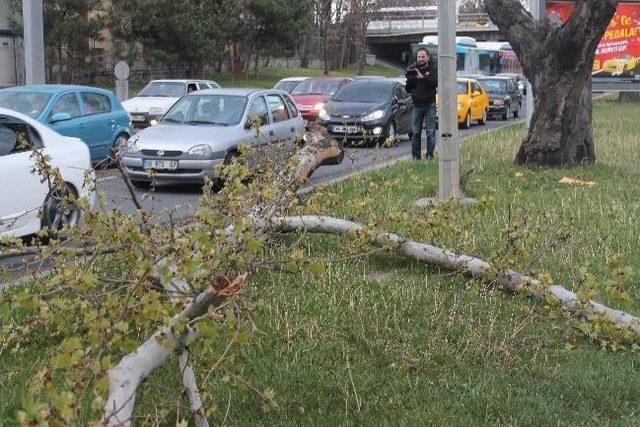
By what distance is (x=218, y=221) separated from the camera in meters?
4.81

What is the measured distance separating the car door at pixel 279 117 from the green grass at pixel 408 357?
7959 mm

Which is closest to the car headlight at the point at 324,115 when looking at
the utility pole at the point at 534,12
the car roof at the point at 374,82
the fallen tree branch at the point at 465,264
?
the car roof at the point at 374,82

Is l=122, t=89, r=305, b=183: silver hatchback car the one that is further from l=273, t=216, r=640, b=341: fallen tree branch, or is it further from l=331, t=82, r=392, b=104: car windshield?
l=331, t=82, r=392, b=104: car windshield

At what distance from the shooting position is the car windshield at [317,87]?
29984 mm

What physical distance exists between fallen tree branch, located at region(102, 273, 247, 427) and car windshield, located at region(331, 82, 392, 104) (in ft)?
66.5

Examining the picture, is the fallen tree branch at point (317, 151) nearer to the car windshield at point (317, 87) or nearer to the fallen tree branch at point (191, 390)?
the fallen tree branch at point (191, 390)

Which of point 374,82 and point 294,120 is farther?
point 374,82

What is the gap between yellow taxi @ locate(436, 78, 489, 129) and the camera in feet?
105

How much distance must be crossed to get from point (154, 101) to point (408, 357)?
77.4 ft

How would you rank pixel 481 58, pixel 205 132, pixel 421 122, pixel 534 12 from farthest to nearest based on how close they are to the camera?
pixel 481 58
pixel 534 12
pixel 421 122
pixel 205 132

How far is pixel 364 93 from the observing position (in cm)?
2497

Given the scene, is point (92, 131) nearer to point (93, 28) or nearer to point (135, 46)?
point (93, 28)

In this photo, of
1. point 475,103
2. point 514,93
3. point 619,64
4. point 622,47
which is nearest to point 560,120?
point 475,103

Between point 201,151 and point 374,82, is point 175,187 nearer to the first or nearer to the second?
point 201,151
